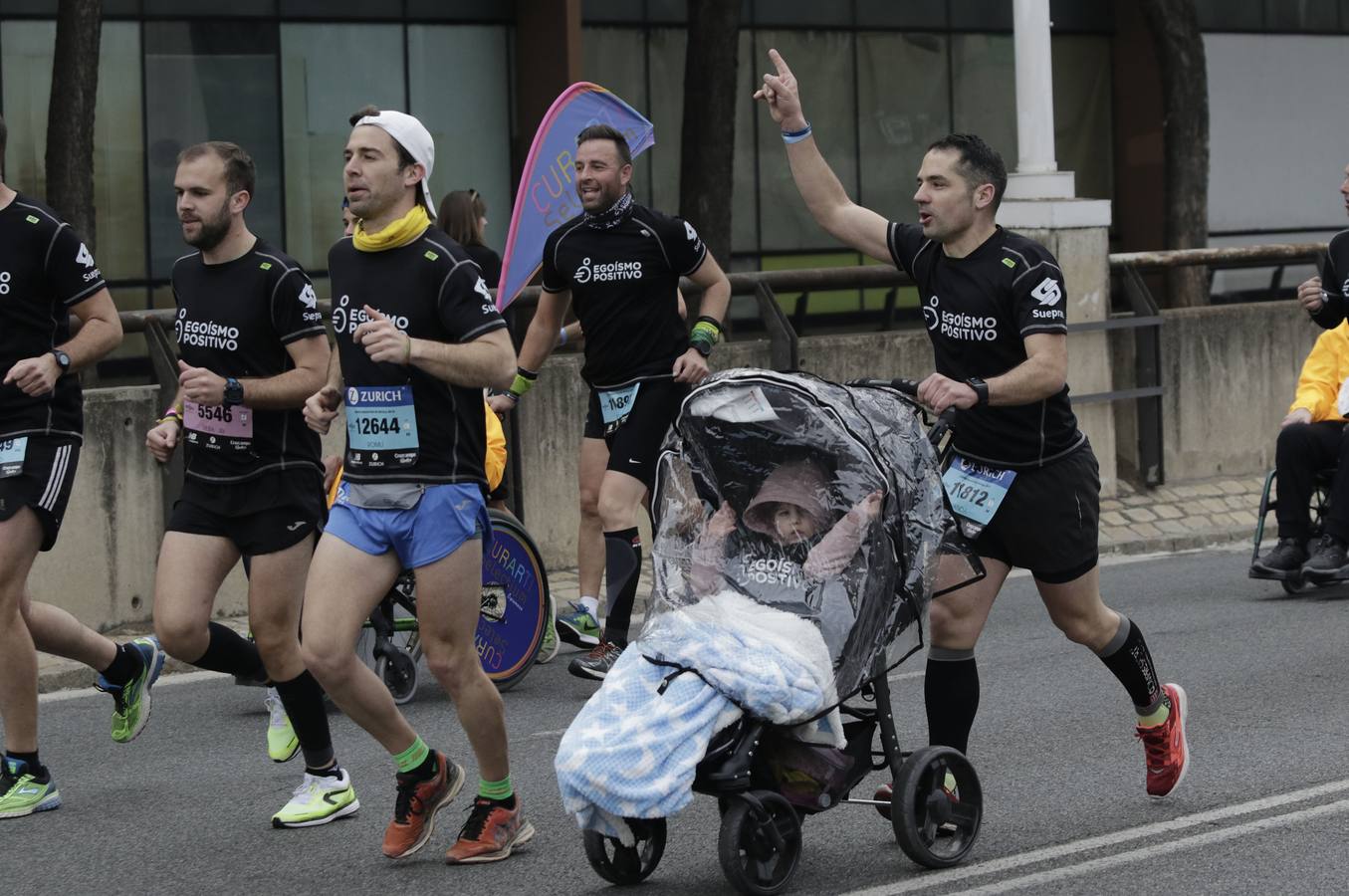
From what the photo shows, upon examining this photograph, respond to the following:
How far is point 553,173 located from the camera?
1085cm

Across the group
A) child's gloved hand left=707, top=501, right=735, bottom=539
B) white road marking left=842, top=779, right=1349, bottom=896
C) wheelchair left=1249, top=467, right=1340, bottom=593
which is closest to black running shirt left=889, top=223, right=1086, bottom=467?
child's gloved hand left=707, top=501, right=735, bottom=539

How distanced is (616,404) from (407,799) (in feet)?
10.8

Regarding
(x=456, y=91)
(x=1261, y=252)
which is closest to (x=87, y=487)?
(x=1261, y=252)

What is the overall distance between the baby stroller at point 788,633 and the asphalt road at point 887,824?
270 millimetres

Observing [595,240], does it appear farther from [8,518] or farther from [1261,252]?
[1261,252]

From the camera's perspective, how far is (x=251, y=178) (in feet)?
22.1

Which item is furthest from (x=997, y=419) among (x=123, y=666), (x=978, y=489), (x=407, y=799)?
(x=123, y=666)

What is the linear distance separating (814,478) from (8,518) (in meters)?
2.75

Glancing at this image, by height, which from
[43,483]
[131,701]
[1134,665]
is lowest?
[131,701]

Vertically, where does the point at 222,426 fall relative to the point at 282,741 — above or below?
above

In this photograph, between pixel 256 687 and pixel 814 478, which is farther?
pixel 256 687

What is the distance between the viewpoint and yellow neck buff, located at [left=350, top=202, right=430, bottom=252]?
600cm

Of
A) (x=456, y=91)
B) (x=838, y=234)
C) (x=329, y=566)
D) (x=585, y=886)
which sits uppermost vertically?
(x=456, y=91)

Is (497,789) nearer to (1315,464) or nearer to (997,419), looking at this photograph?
(997,419)
